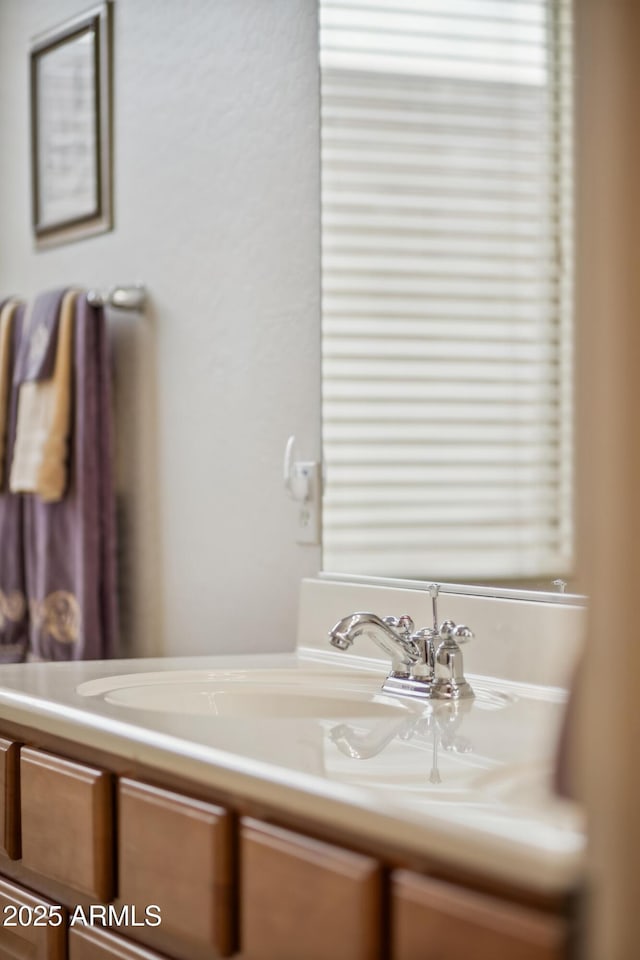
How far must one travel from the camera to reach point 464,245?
148 cm

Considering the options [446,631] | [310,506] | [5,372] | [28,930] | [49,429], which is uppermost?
[5,372]

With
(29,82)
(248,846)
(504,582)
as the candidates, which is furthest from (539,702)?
(29,82)

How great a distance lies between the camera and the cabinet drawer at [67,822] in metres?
1.18

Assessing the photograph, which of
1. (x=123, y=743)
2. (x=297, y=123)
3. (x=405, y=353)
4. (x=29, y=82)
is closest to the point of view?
(x=123, y=743)

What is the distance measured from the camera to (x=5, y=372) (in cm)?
223

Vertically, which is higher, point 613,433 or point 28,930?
point 613,433

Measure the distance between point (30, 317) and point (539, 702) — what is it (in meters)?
1.31

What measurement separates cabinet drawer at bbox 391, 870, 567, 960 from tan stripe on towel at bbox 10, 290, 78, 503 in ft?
4.41

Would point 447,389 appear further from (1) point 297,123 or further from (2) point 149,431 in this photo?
(2) point 149,431

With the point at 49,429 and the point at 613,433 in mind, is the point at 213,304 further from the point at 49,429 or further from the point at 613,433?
the point at 613,433

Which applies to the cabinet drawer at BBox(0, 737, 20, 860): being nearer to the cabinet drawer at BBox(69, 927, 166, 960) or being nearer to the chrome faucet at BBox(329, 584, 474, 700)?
the cabinet drawer at BBox(69, 927, 166, 960)

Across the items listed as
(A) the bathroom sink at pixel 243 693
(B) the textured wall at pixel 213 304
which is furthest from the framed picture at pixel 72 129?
(A) the bathroom sink at pixel 243 693

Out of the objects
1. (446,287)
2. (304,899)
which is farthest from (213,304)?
(304,899)

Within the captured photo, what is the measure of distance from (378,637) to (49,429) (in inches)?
35.0
